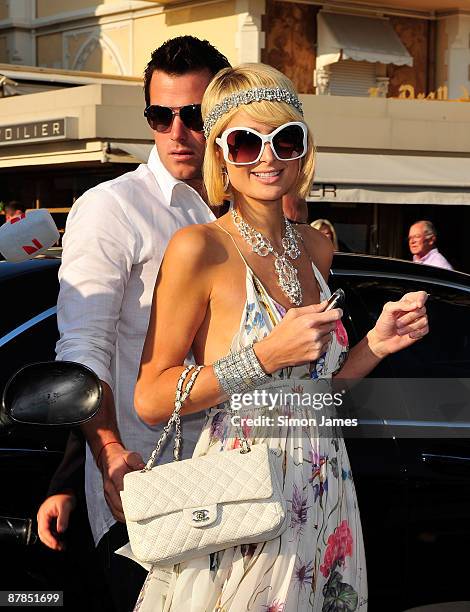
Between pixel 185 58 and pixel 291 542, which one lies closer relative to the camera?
pixel 291 542

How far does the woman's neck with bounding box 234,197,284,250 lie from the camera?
2.50 m

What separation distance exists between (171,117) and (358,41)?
21.5 metres

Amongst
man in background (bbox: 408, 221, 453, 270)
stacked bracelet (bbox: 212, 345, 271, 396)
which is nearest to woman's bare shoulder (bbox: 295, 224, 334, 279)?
stacked bracelet (bbox: 212, 345, 271, 396)

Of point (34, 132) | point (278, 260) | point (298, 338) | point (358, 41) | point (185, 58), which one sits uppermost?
point (358, 41)

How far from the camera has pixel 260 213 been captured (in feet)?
8.20

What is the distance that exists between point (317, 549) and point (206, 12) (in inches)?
877

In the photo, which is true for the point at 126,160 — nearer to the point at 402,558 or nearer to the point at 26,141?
the point at 26,141

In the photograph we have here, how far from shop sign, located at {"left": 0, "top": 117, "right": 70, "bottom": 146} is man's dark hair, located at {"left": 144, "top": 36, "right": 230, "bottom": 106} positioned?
37.4 ft

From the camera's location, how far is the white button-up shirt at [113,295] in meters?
2.60

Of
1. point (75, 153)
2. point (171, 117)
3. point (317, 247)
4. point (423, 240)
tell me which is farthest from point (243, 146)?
point (75, 153)

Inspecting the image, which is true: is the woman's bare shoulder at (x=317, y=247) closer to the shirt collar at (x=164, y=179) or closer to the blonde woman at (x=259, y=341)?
the blonde woman at (x=259, y=341)

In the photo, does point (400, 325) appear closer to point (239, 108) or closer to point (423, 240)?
point (239, 108)

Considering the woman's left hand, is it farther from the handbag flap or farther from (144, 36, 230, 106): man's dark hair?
(144, 36, 230, 106): man's dark hair

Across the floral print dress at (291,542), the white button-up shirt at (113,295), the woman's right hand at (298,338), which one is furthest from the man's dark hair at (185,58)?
the woman's right hand at (298,338)
